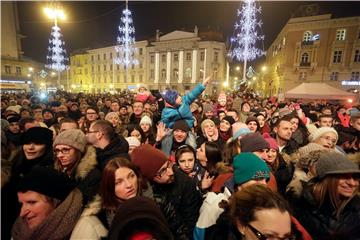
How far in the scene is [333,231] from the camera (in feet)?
6.63

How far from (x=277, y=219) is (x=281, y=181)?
177 centimetres

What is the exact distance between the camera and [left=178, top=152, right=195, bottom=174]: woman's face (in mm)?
3227

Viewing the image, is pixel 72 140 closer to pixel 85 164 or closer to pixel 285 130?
pixel 85 164

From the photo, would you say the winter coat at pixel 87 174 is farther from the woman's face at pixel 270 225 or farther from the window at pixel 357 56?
the window at pixel 357 56

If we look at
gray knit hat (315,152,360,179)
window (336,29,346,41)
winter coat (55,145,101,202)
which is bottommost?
winter coat (55,145,101,202)

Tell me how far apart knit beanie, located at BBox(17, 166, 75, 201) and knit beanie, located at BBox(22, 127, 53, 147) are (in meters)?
1.36

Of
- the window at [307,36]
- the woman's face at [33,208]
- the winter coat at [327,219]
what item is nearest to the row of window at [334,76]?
the window at [307,36]

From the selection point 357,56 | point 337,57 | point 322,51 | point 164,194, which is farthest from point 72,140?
point 357,56

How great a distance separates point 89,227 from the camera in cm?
180

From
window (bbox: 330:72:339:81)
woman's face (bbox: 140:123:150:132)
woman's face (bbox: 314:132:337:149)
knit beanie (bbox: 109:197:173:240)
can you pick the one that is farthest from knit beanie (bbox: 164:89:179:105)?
window (bbox: 330:72:339:81)

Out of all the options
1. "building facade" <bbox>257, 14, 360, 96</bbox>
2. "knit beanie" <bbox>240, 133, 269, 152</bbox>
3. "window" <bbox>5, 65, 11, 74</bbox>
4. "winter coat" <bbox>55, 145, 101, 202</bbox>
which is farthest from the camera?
"window" <bbox>5, 65, 11, 74</bbox>

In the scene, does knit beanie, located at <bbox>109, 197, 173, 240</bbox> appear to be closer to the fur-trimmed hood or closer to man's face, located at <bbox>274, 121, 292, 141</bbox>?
the fur-trimmed hood

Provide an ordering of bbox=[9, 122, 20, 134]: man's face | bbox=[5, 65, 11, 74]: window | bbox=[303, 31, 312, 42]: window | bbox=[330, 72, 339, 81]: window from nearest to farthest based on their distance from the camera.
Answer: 1. bbox=[9, 122, 20, 134]: man's face
2. bbox=[330, 72, 339, 81]: window
3. bbox=[303, 31, 312, 42]: window
4. bbox=[5, 65, 11, 74]: window

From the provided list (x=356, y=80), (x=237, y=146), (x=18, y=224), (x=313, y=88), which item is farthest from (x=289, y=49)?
(x=18, y=224)
